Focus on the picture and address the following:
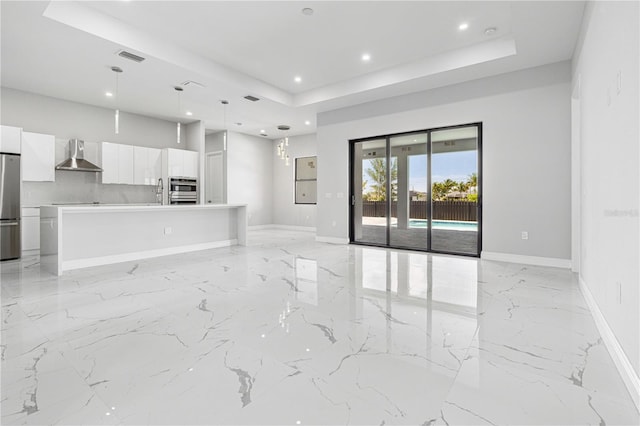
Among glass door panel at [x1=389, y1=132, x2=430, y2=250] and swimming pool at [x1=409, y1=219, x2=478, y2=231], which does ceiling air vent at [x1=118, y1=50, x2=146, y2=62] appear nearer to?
glass door panel at [x1=389, y1=132, x2=430, y2=250]

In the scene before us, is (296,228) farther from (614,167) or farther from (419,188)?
(614,167)

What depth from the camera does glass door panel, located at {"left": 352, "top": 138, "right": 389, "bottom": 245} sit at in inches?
264

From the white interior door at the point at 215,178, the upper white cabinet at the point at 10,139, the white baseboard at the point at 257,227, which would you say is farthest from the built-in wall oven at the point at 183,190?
the upper white cabinet at the point at 10,139

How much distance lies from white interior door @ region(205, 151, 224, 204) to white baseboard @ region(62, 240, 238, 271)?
10.7ft

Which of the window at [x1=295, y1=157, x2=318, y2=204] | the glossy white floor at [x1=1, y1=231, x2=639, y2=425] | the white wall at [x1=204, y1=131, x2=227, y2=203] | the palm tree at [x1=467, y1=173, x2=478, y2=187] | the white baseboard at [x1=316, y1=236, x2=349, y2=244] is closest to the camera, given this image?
the glossy white floor at [x1=1, y1=231, x2=639, y2=425]

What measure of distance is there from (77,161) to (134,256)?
8.43 feet

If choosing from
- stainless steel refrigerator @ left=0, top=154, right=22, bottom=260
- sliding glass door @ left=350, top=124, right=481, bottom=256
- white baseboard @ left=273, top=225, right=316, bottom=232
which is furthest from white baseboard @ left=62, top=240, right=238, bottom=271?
white baseboard @ left=273, top=225, right=316, bottom=232

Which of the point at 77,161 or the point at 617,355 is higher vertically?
the point at 77,161

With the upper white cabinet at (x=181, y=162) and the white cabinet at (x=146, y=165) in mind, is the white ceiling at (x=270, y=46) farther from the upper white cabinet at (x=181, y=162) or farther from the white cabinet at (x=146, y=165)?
the upper white cabinet at (x=181, y=162)

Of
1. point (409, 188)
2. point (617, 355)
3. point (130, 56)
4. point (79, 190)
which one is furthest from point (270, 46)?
point (79, 190)

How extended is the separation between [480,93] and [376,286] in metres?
3.76

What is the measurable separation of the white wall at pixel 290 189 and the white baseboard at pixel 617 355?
7.43m

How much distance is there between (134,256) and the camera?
5203 millimetres

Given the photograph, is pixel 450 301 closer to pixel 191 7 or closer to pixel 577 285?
pixel 577 285
